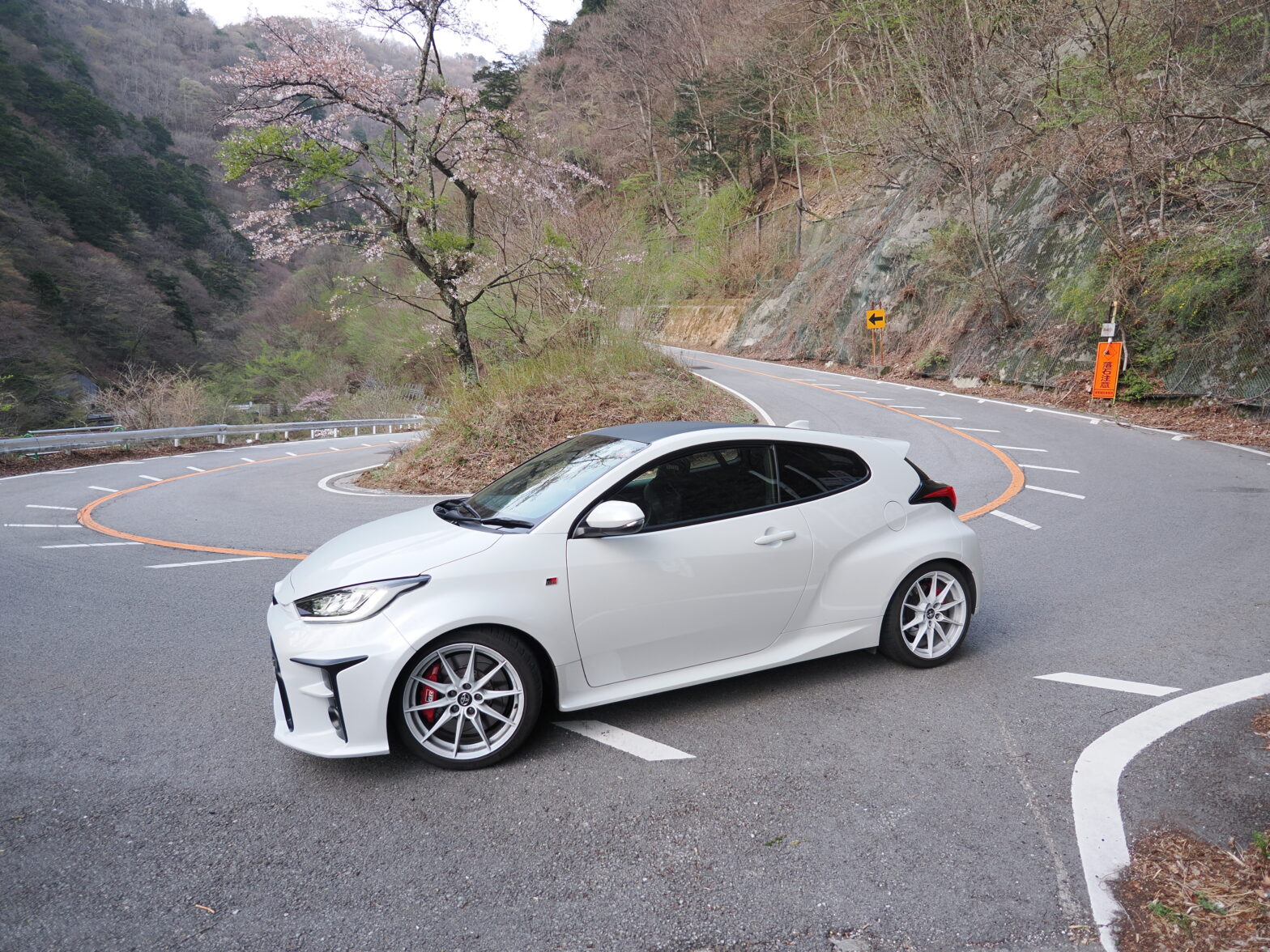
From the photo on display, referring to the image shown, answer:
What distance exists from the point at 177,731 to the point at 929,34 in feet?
89.6

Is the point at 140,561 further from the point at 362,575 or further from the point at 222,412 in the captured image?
the point at 222,412

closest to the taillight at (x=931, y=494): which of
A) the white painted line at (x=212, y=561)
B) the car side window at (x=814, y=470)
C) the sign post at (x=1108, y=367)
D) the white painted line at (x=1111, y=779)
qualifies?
the car side window at (x=814, y=470)

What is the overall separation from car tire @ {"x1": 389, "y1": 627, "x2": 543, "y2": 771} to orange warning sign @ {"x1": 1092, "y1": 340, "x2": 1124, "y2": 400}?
20.1 metres

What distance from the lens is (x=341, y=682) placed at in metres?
3.49

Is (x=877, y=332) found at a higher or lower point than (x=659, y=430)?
higher

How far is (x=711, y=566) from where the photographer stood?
4.12m

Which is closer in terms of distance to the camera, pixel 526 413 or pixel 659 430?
pixel 659 430

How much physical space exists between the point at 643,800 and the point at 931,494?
2691 mm

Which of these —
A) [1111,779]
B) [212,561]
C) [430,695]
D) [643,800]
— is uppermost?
[430,695]

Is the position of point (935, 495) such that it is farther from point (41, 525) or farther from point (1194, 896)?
point (41, 525)

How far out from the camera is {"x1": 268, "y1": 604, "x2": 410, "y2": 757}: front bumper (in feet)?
11.5

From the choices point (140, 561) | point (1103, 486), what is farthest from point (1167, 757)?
point (140, 561)

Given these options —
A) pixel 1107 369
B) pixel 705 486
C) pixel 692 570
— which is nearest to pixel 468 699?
pixel 692 570

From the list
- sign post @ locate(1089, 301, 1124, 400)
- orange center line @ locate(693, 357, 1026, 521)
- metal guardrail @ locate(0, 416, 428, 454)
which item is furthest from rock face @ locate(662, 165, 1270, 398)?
metal guardrail @ locate(0, 416, 428, 454)
